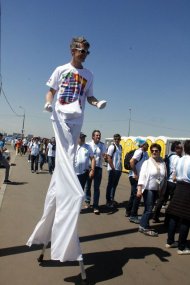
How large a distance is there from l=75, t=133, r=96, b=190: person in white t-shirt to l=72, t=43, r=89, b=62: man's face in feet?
14.8

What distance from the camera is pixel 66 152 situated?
13.2 feet

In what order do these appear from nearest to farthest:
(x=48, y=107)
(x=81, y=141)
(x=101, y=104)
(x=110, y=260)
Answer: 1. (x=48, y=107)
2. (x=101, y=104)
3. (x=110, y=260)
4. (x=81, y=141)

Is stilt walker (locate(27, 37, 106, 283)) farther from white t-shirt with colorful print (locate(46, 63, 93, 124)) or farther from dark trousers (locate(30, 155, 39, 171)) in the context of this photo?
dark trousers (locate(30, 155, 39, 171))

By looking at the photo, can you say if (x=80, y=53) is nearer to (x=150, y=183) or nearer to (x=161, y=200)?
(x=150, y=183)

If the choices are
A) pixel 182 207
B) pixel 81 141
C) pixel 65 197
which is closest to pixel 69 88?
pixel 65 197

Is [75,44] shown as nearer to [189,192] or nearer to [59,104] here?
[59,104]

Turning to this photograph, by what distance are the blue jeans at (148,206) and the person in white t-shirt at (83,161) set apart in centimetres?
215

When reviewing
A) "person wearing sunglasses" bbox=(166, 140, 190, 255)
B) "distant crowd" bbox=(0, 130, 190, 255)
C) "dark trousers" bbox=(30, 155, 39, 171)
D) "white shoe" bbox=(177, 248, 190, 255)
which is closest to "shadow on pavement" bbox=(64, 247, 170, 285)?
"white shoe" bbox=(177, 248, 190, 255)

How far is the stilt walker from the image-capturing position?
3.91 metres

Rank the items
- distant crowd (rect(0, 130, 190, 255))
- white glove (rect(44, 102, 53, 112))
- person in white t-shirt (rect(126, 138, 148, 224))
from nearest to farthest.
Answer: white glove (rect(44, 102, 53, 112)) → distant crowd (rect(0, 130, 190, 255)) → person in white t-shirt (rect(126, 138, 148, 224))

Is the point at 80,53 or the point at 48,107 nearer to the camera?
the point at 48,107

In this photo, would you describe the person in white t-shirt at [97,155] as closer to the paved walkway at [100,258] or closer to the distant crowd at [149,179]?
the distant crowd at [149,179]

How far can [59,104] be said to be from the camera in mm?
4113

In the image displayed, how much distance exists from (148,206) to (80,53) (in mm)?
3656
